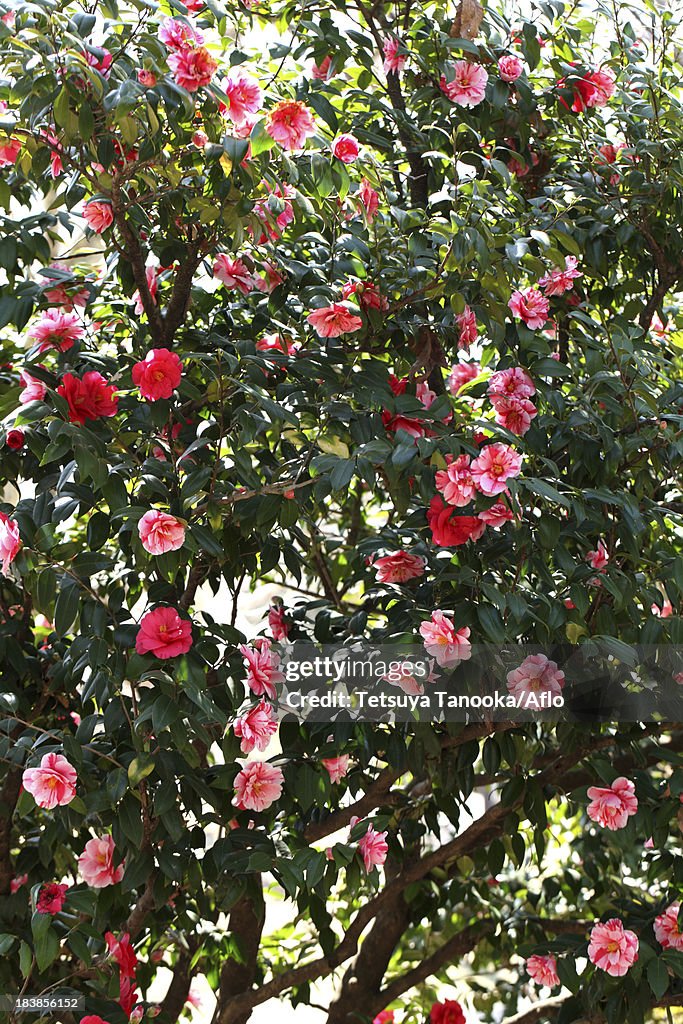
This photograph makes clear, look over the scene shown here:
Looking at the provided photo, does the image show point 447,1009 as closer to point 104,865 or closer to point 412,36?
point 104,865

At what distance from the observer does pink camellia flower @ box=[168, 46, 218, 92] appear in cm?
115

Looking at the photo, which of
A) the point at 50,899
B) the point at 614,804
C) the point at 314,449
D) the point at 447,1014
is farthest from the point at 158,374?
the point at 447,1014

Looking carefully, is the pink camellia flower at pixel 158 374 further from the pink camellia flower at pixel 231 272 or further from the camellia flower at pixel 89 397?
the pink camellia flower at pixel 231 272

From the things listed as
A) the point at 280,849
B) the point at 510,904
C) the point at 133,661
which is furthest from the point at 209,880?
the point at 510,904

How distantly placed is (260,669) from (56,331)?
54 cm

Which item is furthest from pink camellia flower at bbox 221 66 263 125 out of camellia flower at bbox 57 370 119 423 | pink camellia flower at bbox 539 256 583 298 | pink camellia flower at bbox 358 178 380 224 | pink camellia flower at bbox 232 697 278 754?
pink camellia flower at bbox 232 697 278 754

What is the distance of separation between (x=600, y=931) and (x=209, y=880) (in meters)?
0.57

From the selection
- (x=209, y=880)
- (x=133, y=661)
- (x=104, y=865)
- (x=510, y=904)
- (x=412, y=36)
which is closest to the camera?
(x=133, y=661)

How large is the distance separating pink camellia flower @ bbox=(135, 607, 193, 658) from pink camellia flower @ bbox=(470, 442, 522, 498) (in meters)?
0.38

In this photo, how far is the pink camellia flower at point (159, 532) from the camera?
3.66 feet

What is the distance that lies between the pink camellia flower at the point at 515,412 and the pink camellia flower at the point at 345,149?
38 centimetres

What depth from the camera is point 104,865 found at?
140cm

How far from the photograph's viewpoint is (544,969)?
1.65 m

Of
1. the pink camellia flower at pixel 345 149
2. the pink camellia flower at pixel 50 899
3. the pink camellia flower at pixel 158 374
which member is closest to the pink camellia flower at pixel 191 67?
the pink camellia flower at pixel 345 149
